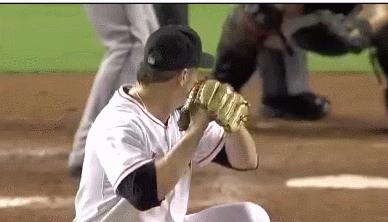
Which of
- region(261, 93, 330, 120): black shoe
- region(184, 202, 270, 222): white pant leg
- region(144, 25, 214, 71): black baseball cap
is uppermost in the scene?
region(144, 25, 214, 71): black baseball cap

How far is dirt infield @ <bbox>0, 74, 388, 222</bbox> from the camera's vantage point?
1017 millimetres

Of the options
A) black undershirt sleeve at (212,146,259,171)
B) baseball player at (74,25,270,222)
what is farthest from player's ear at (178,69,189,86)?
black undershirt sleeve at (212,146,259,171)

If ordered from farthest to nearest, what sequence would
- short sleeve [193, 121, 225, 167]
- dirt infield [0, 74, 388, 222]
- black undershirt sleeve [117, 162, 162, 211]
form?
dirt infield [0, 74, 388, 222]
short sleeve [193, 121, 225, 167]
black undershirt sleeve [117, 162, 162, 211]

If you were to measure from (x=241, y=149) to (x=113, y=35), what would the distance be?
0.27 meters

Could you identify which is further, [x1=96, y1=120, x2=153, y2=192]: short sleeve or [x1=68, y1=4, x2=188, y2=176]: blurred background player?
[x1=68, y1=4, x2=188, y2=176]: blurred background player

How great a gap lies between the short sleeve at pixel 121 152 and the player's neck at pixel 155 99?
0.04 meters

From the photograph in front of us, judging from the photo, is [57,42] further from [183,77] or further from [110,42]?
[183,77]

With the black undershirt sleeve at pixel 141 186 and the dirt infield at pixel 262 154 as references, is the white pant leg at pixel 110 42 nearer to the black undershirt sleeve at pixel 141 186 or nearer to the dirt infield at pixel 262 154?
the dirt infield at pixel 262 154

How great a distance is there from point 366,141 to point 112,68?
0.41 meters

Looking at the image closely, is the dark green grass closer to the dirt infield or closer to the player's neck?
the dirt infield

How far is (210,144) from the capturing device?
93cm

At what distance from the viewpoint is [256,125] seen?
101 centimetres

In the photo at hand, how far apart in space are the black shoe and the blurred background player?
0.19 meters

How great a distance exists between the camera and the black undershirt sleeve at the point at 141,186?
0.81 meters
